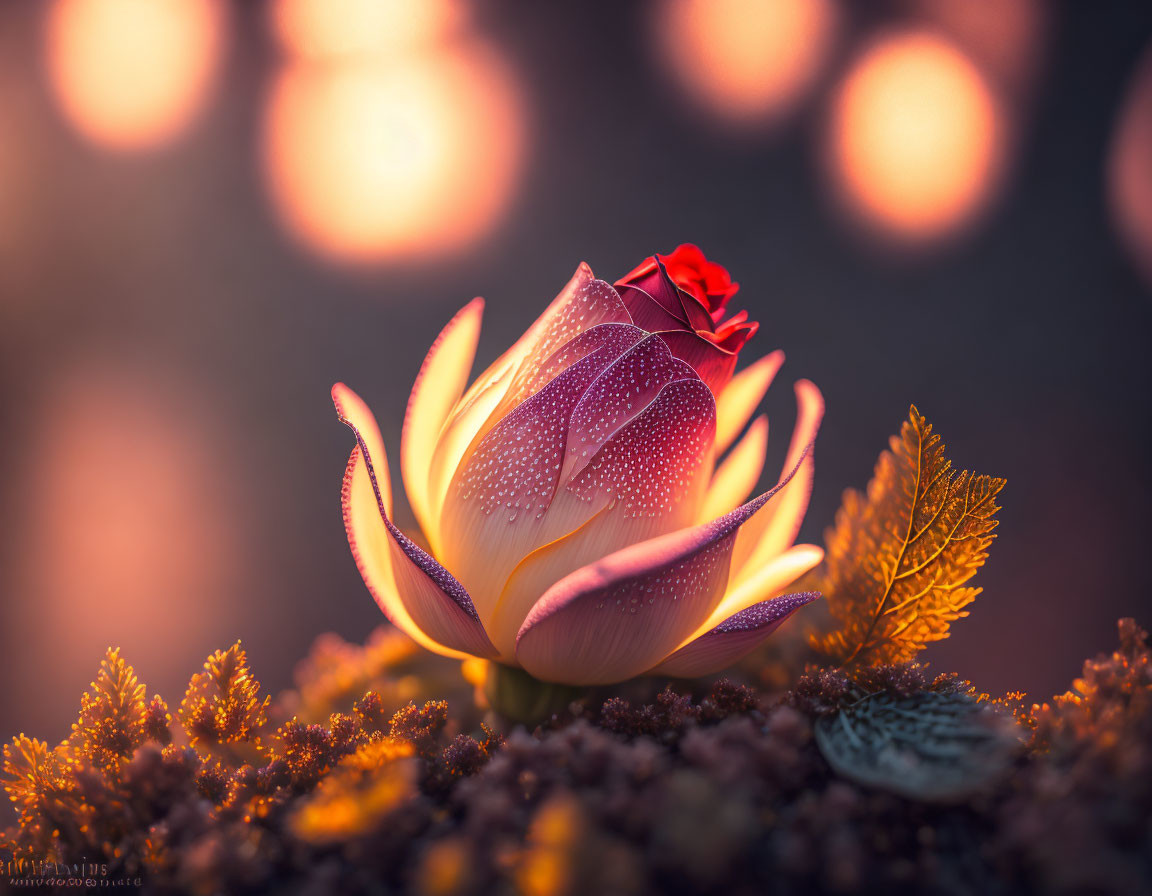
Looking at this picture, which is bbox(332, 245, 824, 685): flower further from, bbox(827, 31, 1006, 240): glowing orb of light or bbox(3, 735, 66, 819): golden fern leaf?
bbox(827, 31, 1006, 240): glowing orb of light

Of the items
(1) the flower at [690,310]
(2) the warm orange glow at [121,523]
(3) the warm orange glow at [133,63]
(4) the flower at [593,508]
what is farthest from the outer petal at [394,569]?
(3) the warm orange glow at [133,63]

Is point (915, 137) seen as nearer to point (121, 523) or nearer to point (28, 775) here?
point (28, 775)

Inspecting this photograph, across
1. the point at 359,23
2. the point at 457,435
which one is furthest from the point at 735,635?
the point at 359,23

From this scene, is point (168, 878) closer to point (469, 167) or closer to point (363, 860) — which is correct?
point (363, 860)

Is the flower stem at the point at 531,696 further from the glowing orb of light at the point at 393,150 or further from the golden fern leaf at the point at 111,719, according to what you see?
the glowing orb of light at the point at 393,150

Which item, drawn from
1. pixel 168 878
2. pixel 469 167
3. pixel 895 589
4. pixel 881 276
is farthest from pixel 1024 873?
pixel 469 167

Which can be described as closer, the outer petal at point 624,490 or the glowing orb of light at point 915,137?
the outer petal at point 624,490
